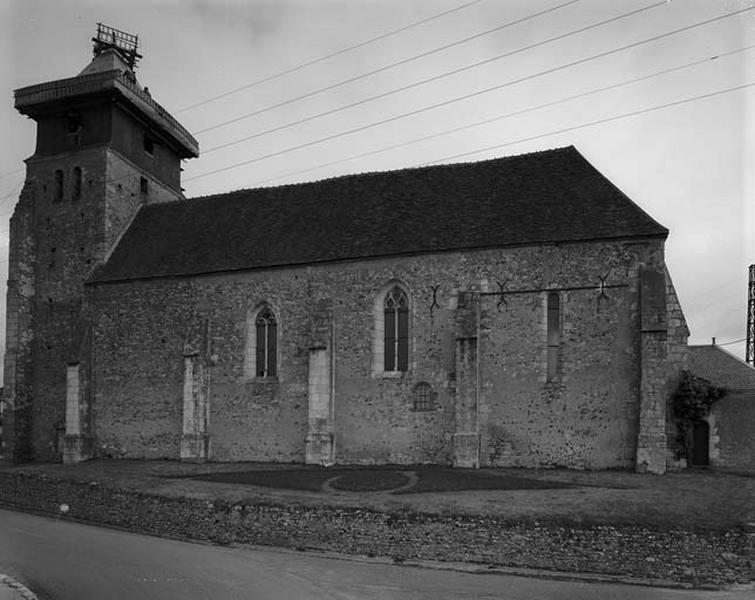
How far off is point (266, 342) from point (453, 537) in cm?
1457

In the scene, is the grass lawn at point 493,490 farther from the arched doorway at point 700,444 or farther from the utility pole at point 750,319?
the utility pole at point 750,319

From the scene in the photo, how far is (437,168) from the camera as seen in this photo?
1147 inches

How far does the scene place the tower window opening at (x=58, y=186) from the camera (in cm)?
3431

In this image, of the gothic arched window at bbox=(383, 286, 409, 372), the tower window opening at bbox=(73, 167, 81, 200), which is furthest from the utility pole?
the tower window opening at bbox=(73, 167, 81, 200)

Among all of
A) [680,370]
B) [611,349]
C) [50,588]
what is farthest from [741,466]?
[50,588]

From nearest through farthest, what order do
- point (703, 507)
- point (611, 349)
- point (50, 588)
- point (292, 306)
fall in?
point (50, 588), point (703, 507), point (611, 349), point (292, 306)

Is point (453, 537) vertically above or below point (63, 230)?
below

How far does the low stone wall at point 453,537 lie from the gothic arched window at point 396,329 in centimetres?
930

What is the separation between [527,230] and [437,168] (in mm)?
6342

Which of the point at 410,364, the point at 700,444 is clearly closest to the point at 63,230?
the point at 410,364

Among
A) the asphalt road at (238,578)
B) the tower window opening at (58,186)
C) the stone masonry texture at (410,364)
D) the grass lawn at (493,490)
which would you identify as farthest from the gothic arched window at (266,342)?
the tower window opening at (58,186)

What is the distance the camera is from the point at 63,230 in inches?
1328

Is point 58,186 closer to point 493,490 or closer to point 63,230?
point 63,230

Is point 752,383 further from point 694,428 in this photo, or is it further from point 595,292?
point 595,292
